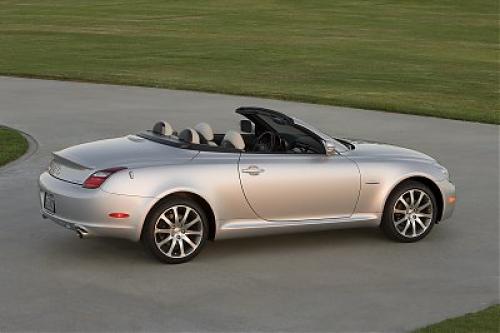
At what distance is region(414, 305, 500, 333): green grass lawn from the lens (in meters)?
7.45

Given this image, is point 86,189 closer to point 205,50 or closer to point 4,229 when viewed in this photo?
point 4,229

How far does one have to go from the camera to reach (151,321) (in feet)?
25.3

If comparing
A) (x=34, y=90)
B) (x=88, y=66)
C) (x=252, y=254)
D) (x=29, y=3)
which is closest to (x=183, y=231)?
(x=252, y=254)

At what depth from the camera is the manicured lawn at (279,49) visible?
2266cm

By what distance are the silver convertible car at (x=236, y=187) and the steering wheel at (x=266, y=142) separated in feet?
0.04

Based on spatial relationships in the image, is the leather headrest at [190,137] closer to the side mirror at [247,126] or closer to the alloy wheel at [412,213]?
the side mirror at [247,126]

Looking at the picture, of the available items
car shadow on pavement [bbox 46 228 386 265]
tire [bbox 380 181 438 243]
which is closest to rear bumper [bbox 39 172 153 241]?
car shadow on pavement [bbox 46 228 386 265]

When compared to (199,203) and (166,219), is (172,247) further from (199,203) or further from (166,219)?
(199,203)

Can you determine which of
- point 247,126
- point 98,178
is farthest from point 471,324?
point 247,126

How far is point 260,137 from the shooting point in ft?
33.9

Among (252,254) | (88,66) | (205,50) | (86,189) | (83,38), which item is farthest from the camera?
(83,38)

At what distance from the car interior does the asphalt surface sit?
893 mm

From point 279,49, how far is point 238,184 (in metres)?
23.5

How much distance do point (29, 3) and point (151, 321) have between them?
164 ft
